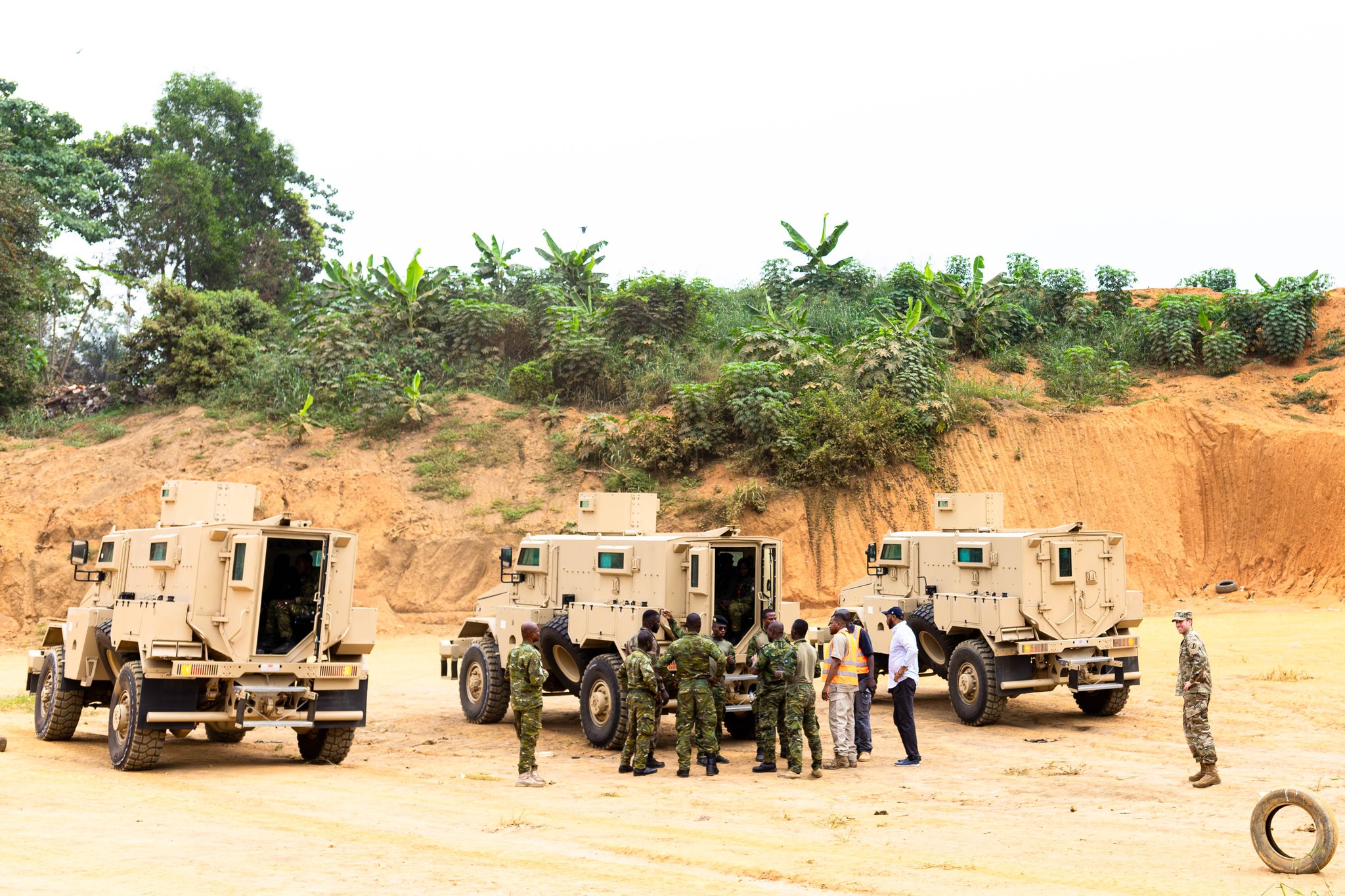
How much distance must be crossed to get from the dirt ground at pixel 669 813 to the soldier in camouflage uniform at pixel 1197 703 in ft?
0.80

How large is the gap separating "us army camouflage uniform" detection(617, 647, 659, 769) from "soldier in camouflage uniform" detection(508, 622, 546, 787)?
0.96m

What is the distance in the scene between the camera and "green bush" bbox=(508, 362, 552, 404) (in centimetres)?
3403

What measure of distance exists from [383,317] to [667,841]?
29556 mm

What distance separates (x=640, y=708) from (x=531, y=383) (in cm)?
2320

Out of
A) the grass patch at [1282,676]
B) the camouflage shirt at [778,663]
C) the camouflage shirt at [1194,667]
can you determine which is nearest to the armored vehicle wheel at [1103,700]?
the grass patch at [1282,676]

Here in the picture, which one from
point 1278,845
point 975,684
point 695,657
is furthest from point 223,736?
point 1278,845

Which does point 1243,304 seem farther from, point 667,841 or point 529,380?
point 667,841

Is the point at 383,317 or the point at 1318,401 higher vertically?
the point at 383,317

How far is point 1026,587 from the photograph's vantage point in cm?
1467

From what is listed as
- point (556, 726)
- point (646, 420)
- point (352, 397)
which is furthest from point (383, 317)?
point (556, 726)

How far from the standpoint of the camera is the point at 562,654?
1498 cm

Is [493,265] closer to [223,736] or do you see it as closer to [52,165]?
[52,165]

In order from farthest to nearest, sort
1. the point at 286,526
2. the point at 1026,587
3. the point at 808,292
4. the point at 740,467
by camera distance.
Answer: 1. the point at 808,292
2. the point at 740,467
3. the point at 1026,587
4. the point at 286,526

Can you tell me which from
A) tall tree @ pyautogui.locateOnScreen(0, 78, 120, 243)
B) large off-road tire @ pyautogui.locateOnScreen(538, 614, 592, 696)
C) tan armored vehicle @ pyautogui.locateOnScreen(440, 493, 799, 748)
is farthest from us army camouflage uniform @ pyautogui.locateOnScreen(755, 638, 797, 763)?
tall tree @ pyautogui.locateOnScreen(0, 78, 120, 243)
